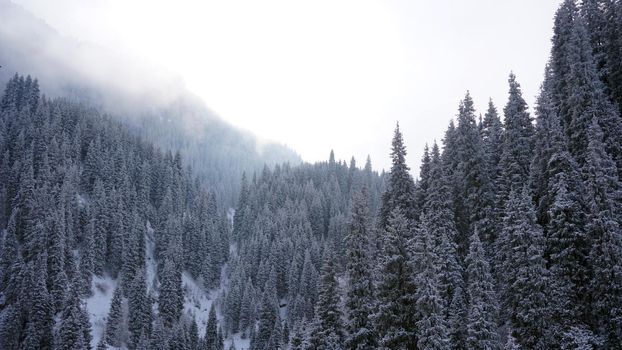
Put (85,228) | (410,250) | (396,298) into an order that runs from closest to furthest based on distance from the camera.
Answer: (396,298)
(410,250)
(85,228)

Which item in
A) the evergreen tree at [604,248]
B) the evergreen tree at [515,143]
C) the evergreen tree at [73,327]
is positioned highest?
the evergreen tree at [515,143]

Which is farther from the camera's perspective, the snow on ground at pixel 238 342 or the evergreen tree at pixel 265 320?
the snow on ground at pixel 238 342

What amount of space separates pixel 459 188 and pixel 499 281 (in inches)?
441

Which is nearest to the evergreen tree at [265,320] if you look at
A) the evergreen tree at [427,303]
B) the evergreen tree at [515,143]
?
the evergreen tree at [515,143]

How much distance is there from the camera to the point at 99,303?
9950 cm

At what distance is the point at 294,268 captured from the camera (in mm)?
122000

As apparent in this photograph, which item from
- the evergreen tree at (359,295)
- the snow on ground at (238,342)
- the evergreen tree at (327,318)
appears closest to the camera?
the evergreen tree at (359,295)

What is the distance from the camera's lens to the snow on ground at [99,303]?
92.5 meters

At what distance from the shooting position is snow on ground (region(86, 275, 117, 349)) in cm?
9250

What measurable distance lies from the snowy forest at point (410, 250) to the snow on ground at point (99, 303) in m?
0.38

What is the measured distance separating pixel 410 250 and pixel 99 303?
88291mm

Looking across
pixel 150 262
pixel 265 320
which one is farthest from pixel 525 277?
pixel 150 262

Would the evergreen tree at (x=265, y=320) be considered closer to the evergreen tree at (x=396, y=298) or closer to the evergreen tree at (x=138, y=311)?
the evergreen tree at (x=138, y=311)

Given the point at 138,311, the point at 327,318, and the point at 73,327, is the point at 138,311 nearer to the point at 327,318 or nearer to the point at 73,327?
the point at 73,327
